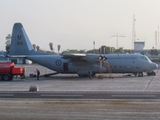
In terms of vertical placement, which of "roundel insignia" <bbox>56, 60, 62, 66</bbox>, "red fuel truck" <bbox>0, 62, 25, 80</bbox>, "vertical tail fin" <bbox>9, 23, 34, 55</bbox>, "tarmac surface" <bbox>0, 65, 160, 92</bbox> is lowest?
"tarmac surface" <bbox>0, 65, 160, 92</bbox>

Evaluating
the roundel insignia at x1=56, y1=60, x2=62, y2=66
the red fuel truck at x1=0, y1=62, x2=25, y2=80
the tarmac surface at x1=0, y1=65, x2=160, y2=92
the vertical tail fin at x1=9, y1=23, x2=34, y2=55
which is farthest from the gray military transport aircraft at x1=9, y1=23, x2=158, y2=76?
the red fuel truck at x1=0, y1=62, x2=25, y2=80

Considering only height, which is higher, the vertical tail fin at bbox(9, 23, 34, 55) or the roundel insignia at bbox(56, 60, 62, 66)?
the vertical tail fin at bbox(9, 23, 34, 55)

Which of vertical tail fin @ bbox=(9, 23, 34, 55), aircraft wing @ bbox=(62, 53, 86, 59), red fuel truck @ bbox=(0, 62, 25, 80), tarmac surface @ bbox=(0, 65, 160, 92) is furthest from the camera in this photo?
vertical tail fin @ bbox=(9, 23, 34, 55)

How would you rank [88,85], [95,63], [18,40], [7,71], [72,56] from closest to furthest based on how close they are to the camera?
[88,85] → [7,71] → [72,56] → [95,63] → [18,40]

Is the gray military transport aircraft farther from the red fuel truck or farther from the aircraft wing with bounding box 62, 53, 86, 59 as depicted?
the red fuel truck

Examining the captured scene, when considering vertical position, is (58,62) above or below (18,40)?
below

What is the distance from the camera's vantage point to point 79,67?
150 feet

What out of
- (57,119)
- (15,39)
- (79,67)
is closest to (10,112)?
(57,119)

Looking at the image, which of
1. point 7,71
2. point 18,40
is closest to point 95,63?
point 7,71

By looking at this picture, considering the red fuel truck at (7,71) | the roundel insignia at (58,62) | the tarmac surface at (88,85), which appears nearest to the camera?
the tarmac surface at (88,85)

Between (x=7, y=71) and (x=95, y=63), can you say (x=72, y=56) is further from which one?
(x=7, y=71)

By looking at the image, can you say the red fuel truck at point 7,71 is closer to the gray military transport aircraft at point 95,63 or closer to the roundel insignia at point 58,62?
the gray military transport aircraft at point 95,63

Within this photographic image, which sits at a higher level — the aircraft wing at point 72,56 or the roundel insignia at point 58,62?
the aircraft wing at point 72,56

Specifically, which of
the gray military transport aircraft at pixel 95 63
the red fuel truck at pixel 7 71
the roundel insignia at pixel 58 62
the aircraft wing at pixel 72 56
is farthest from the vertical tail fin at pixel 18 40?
the aircraft wing at pixel 72 56
